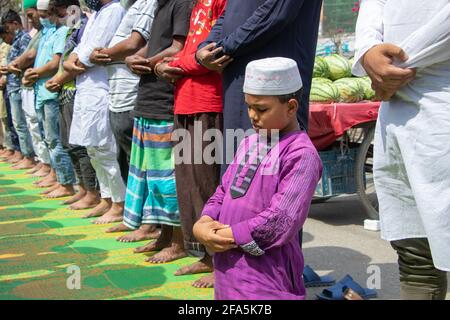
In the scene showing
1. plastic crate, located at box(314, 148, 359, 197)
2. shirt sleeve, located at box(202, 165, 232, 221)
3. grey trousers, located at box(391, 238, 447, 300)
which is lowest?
plastic crate, located at box(314, 148, 359, 197)

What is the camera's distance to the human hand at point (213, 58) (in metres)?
3.36

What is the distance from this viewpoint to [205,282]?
382cm

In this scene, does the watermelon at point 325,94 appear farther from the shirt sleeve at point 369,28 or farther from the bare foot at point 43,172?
the bare foot at point 43,172

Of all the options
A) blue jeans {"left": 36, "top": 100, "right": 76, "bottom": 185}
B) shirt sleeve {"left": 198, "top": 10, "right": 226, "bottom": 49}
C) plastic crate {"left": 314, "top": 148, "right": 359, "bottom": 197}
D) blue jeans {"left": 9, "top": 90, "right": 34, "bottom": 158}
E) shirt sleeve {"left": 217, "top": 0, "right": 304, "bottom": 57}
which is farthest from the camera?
blue jeans {"left": 9, "top": 90, "right": 34, "bottom": 158}

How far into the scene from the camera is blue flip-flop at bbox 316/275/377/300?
11.1 feet

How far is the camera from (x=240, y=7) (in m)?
3.37

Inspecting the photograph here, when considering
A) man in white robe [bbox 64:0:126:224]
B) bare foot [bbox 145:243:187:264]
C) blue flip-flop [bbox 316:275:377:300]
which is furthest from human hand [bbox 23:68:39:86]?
blue flip-flop [bbox 316:275:377:300]

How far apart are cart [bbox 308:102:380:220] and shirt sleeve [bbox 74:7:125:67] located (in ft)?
5.62

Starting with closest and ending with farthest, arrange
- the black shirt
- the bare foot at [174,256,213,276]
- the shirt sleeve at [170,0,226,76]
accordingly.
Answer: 1. the shirt sleeve at [170,0,226,76]
2. the bare foot at [174,256,213,276]
3. the black shirt

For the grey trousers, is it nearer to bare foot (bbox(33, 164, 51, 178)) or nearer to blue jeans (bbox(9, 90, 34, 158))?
bare foot (bbox(33, 164, 51, 178))

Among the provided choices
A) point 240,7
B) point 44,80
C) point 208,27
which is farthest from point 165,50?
point 44,80

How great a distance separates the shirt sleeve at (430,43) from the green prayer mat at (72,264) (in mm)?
1882

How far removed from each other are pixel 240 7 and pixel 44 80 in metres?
3.83

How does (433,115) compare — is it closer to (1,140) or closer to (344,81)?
(344,81)
